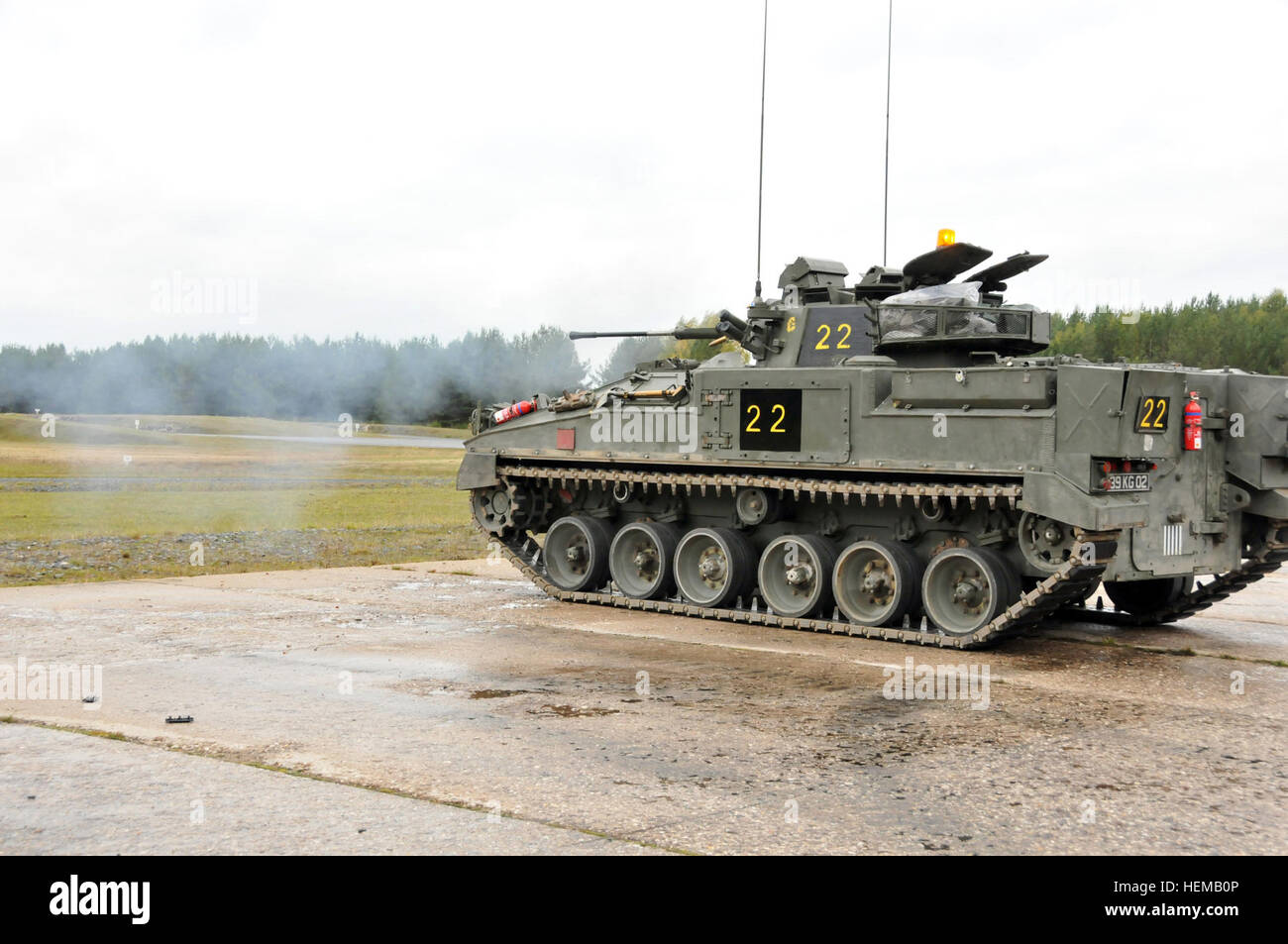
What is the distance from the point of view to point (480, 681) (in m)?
10.1

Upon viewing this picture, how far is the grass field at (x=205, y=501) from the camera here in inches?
783

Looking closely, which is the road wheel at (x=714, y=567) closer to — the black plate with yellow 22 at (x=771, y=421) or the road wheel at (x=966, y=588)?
the black plate with yellow 22 at (x=771, y=421)

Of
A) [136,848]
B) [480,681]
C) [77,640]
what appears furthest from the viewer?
[77,640]

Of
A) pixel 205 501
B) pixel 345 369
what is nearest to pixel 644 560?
pixel 345 369

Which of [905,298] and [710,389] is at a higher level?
[905,298]

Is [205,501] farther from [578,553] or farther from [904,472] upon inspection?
[904,472]

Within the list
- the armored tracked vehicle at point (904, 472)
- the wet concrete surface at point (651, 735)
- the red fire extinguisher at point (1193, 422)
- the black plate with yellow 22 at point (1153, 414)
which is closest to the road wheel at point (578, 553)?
the armored tracked vehicle at point (904, 472)

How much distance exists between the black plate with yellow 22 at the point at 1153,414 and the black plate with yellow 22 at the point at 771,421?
3306mm

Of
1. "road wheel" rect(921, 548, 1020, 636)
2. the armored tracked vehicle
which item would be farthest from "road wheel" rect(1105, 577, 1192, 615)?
"road wheel" rect(921, 548, 1020, 636)

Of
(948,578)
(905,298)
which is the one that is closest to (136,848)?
(948,578)

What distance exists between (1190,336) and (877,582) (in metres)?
32.5

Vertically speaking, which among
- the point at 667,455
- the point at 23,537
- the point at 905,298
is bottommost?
the point at 23,537

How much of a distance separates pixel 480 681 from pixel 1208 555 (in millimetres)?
6976
